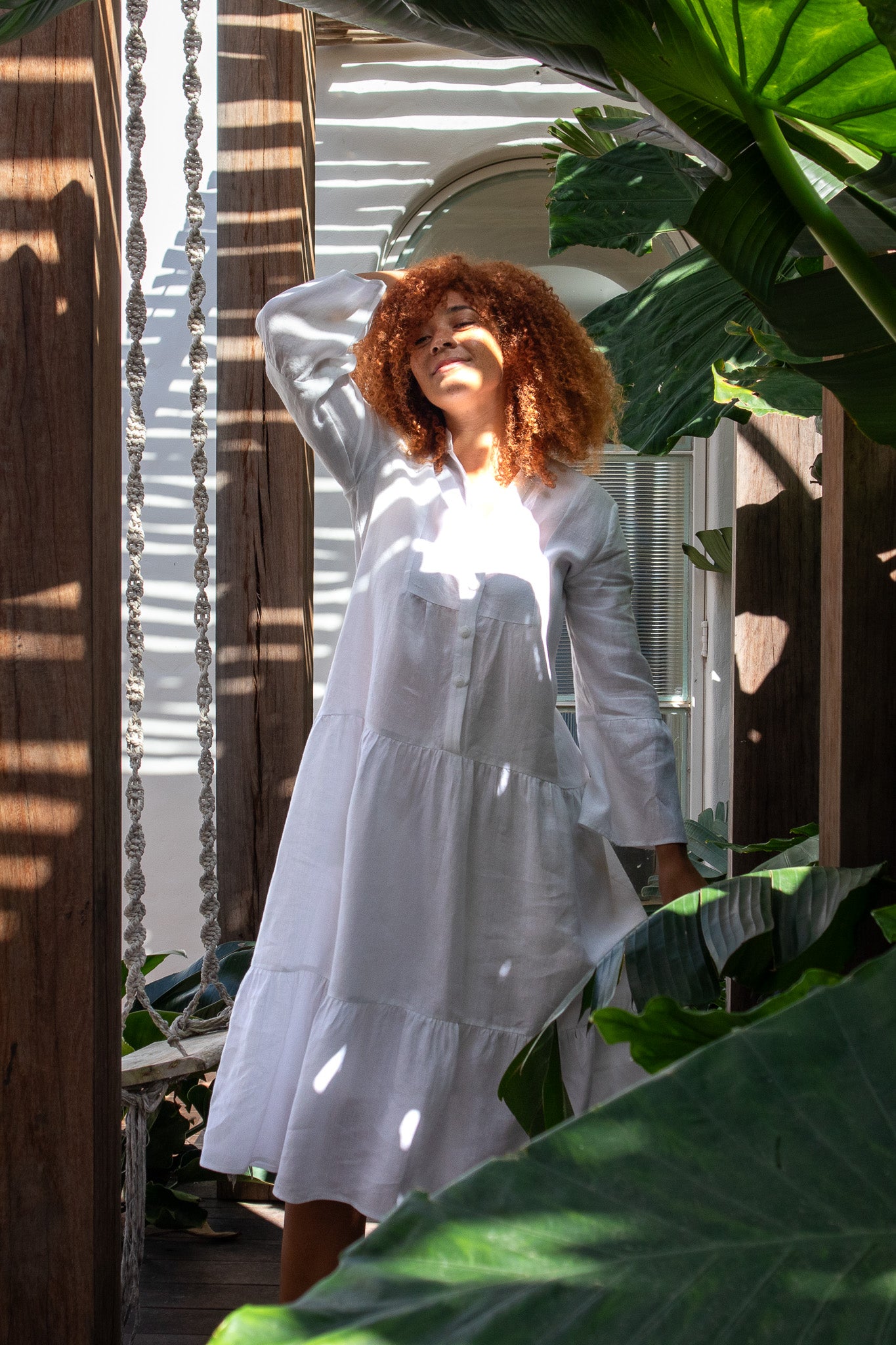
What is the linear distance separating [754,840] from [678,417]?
0.76 metres

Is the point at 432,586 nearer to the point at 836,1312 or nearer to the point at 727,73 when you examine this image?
the point at 727,73

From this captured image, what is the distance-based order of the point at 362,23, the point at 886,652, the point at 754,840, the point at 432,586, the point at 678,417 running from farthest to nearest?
1. the point at 754,840
2. the point at 678,417
3. the point at 432,586
4. the point at 886,652
5. the point at 362,23

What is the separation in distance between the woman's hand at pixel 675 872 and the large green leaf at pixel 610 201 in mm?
949

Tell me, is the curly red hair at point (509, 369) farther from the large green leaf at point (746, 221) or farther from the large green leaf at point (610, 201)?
A: the large green leaf at point (746, 221)

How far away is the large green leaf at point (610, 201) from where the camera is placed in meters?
1.77

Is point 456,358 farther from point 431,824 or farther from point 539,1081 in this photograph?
point 539,1081

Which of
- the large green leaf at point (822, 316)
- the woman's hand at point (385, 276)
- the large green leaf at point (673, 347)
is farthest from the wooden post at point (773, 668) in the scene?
the large green leaf at point (822, 316)

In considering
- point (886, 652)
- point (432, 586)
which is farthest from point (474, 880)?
point (886, 652)

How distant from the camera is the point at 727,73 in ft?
2.08

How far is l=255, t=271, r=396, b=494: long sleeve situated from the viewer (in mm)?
1527

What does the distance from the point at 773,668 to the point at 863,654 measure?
3.05 ft

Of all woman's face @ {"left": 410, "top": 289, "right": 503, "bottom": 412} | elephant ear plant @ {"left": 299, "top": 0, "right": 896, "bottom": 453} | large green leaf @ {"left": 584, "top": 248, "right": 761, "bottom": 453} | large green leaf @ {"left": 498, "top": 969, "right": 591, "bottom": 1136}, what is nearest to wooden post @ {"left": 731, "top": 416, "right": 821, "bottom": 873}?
large green leaf @ {"left": 584, "top": 248, "right": 761, "bottom": 453}

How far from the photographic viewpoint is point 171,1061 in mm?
1694

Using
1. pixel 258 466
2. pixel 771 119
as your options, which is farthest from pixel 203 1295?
pixel 771 119
